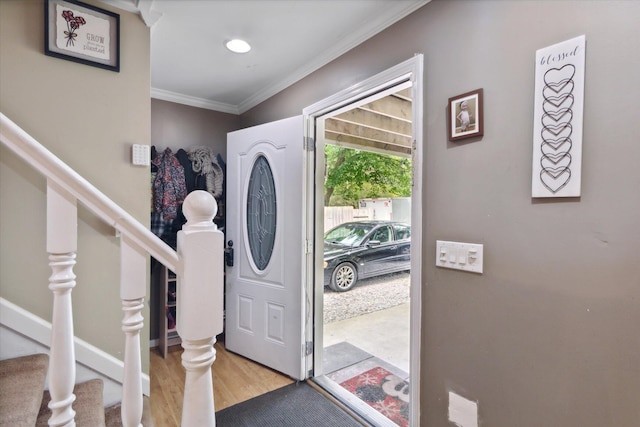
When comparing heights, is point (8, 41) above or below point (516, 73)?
above

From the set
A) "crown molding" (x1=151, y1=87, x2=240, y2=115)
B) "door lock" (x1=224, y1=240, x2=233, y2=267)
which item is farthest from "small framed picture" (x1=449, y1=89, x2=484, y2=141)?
"crown molding" (x1=151, y1=87, x2=240, y2=115)

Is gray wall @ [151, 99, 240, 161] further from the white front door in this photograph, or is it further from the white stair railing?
the white stair railing

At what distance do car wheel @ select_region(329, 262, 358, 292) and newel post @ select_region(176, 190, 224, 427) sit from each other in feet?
12.8

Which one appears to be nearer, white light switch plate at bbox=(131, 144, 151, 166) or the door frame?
the door frame

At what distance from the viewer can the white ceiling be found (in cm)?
158

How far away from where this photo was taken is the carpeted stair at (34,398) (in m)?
0.91

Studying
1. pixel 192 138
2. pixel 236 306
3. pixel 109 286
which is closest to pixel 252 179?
pixel 192 138

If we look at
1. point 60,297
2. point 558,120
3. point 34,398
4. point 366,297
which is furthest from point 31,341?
point 366,297

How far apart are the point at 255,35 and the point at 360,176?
16.7 ft

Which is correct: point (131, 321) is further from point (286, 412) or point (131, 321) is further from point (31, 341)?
point (286, 412)

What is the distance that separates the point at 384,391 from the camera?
2.17 m

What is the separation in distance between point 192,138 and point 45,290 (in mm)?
1873

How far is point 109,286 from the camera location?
5.20 feet

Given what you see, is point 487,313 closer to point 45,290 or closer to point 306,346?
point 306,346
